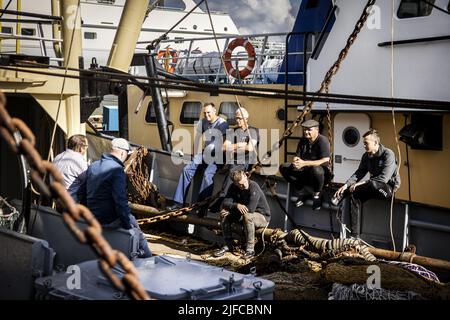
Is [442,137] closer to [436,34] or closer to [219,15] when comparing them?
[436,34]

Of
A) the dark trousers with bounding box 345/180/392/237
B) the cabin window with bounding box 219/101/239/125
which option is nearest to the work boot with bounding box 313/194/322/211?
the dark trousers with bounding box 345/180/392/237

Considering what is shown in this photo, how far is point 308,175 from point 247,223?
1069mm

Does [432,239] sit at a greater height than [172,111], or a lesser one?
lesser

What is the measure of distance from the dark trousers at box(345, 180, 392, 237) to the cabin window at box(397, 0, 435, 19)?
255 centimetres

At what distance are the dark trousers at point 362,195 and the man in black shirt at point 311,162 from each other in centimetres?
47

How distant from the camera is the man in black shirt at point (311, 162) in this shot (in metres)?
8.29

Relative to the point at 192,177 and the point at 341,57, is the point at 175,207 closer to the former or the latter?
the point at 192,177

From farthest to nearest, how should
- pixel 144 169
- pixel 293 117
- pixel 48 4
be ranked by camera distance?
1. pixel 48 4
2. pixel 144 169
3. pixel 293 117

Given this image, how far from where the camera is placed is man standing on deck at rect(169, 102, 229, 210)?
32.1 ft

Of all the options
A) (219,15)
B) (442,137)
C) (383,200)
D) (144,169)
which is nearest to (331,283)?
(383,200)

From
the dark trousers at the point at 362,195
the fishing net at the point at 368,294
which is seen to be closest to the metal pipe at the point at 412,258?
the dark trousers at the point at 362,195

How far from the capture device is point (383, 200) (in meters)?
8.12

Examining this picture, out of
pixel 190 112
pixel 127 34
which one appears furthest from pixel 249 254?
pixel 190 112
